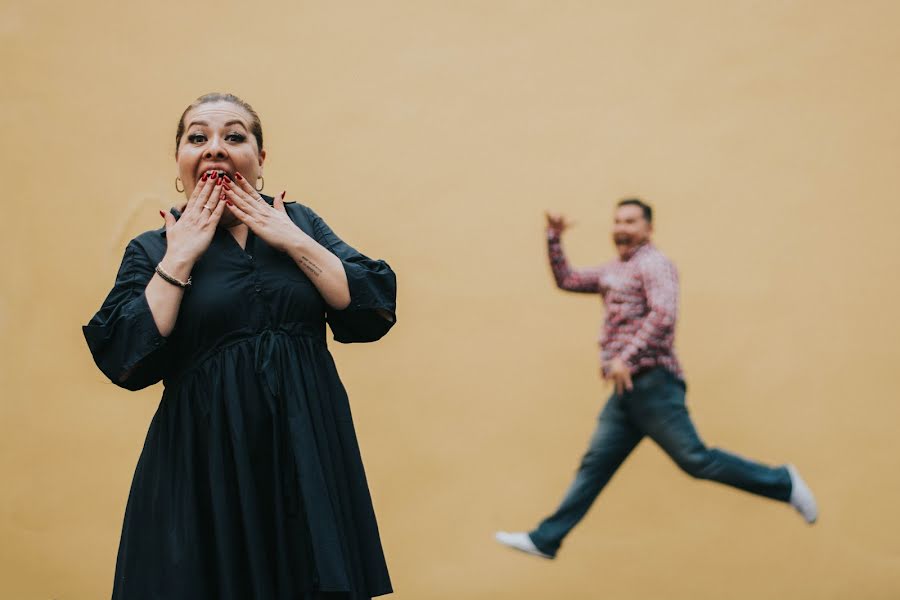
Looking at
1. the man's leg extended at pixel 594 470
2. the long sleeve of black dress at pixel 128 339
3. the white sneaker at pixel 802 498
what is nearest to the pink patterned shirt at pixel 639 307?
the man's leg extended at pixel 594 470

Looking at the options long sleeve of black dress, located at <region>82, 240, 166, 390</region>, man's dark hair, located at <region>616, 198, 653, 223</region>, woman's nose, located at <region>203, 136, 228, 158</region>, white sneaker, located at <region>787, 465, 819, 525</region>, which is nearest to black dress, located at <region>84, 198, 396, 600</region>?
long sleeve of black dress, located at <region>82, 240, 166, 390</region>

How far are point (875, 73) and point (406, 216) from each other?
185 centimetres

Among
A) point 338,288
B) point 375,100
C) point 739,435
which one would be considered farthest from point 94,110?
point 739,435

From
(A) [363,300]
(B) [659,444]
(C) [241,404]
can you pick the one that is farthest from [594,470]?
(C) [241,404]

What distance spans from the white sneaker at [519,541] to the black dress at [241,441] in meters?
1.76

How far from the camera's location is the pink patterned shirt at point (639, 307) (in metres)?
3.82

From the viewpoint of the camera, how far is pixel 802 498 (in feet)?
12.5

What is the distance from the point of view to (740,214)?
3.95 m

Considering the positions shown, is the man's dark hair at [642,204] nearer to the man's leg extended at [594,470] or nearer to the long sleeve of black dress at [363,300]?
the man's leg extended at [594,470]

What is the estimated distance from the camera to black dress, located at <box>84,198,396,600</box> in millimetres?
2076

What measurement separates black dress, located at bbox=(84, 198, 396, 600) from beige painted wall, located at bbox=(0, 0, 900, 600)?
1757 millimetres

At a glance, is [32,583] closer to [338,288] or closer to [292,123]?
[292,123]

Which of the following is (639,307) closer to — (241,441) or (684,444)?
(684,444)

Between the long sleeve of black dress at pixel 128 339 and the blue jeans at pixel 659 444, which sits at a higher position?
the long sleeve of black dress at pixel 128 339
